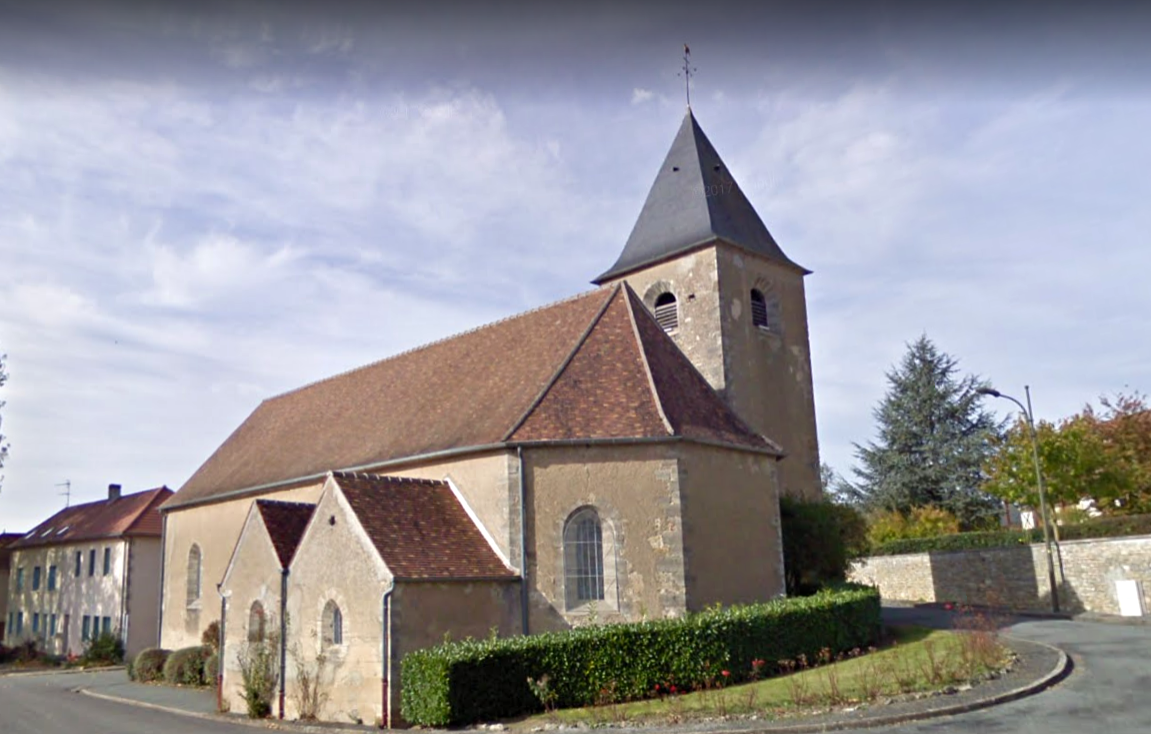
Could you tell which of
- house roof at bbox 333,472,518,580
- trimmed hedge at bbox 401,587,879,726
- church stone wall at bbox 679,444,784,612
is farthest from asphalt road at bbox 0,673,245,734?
church stone wall at bbox 679,444,784,612

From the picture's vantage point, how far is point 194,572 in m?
29.0

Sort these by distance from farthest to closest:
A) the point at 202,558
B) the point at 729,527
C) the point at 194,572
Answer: the point at 194,572
the point at 202,558
the point at 729,527

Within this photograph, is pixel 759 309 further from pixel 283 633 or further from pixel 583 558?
pixel 283 633

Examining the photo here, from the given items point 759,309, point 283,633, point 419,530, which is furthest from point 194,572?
point 759,309

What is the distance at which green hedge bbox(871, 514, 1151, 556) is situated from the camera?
26453 mm

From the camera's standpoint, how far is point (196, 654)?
2569cm

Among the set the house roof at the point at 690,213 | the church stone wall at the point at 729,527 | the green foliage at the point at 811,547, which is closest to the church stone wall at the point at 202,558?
the church stone wall at the point at 729,527

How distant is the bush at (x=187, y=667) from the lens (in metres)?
25.3

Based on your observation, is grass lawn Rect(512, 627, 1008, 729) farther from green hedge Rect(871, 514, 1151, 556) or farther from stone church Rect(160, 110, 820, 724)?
green hedge Rect(871, 514, 1151, 556)

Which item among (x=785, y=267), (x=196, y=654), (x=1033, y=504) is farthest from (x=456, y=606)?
(x=1033, y=504)

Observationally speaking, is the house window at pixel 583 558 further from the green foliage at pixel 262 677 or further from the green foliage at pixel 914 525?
the green foliage at pixel 914 525

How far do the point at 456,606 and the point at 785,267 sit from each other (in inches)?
652

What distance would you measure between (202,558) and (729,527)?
58.8 ft

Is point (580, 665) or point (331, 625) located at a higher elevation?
point (331, 625)
